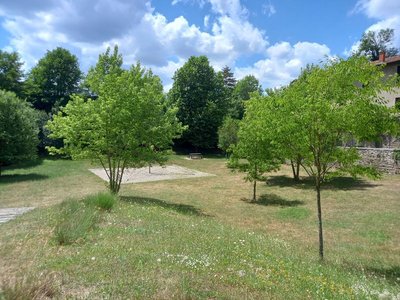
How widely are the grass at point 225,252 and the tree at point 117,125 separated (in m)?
2.98

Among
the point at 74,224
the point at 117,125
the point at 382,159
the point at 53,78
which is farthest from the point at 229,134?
the point at 74,224

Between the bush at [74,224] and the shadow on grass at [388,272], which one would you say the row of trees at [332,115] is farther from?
the bush at [74,224]

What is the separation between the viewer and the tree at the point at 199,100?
43938mm

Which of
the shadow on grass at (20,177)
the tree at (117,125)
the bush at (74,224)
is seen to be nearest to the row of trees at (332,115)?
the bush at (74,224)

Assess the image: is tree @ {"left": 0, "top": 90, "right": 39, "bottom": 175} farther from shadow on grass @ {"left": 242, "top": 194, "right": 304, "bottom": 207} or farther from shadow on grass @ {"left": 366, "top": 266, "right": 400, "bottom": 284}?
shadow on grass @ {"left": 366, "top": 266, "right": 400, "bottom": 284}

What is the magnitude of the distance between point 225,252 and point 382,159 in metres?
20.2

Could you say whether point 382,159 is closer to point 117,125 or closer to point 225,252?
point 117,125

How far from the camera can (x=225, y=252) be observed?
6484 mm

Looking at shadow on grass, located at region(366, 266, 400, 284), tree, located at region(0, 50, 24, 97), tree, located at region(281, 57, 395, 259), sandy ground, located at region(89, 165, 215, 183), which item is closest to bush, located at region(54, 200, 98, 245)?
tree, located at region(281, 57, 395, 259)

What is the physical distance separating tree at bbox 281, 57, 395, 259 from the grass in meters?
1.93

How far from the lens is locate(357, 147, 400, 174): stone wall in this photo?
2250 centimetres

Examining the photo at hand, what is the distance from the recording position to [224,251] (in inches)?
258

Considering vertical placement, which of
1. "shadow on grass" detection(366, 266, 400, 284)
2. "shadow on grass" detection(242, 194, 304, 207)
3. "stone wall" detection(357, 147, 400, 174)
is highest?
"stone wall" detection(357, 147, 400, 174)

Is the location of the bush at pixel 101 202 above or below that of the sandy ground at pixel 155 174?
above
